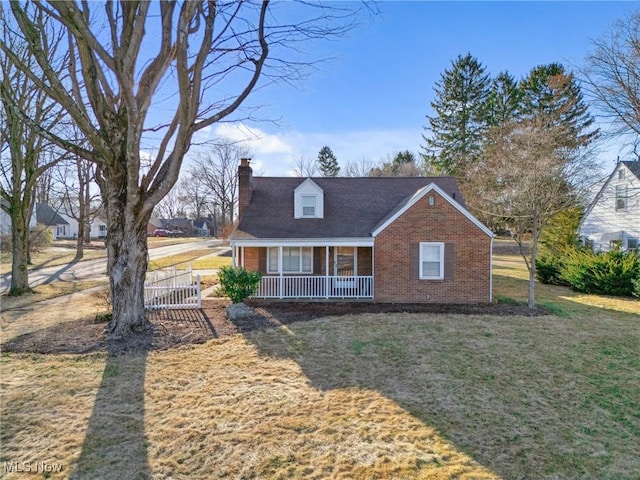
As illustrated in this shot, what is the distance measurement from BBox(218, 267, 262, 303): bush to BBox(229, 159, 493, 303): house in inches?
62.3

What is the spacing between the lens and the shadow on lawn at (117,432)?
12.6 feet

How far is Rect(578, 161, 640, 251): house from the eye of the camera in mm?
21859

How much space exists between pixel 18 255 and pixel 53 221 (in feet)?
131

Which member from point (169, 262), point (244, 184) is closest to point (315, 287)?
point (244, 184)

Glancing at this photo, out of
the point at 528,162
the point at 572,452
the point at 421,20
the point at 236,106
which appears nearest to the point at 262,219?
the point at 236,106

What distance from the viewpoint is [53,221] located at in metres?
47.7

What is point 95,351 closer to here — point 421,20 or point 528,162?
point 421,20

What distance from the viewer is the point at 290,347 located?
26.1 ft

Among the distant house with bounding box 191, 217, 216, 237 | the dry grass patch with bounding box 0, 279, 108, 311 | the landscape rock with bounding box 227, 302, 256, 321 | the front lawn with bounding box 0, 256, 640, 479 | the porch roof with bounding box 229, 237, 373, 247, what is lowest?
the dry grass patch with bounding box 0, 279, 108, 311

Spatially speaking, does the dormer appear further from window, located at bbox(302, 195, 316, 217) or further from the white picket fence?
the white picket fence

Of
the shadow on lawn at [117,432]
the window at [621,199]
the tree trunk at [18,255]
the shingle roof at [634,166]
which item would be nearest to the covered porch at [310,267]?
the shadow on lawn at [117,432]

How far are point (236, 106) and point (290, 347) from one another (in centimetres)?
581

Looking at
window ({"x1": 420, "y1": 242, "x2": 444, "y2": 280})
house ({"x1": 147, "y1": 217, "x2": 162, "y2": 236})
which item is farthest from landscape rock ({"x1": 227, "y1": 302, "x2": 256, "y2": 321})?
house ({"x1": 147, "y1": 217, "x2": 162, "y2": 236})

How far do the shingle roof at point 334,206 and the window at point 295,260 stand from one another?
1.02 meters
